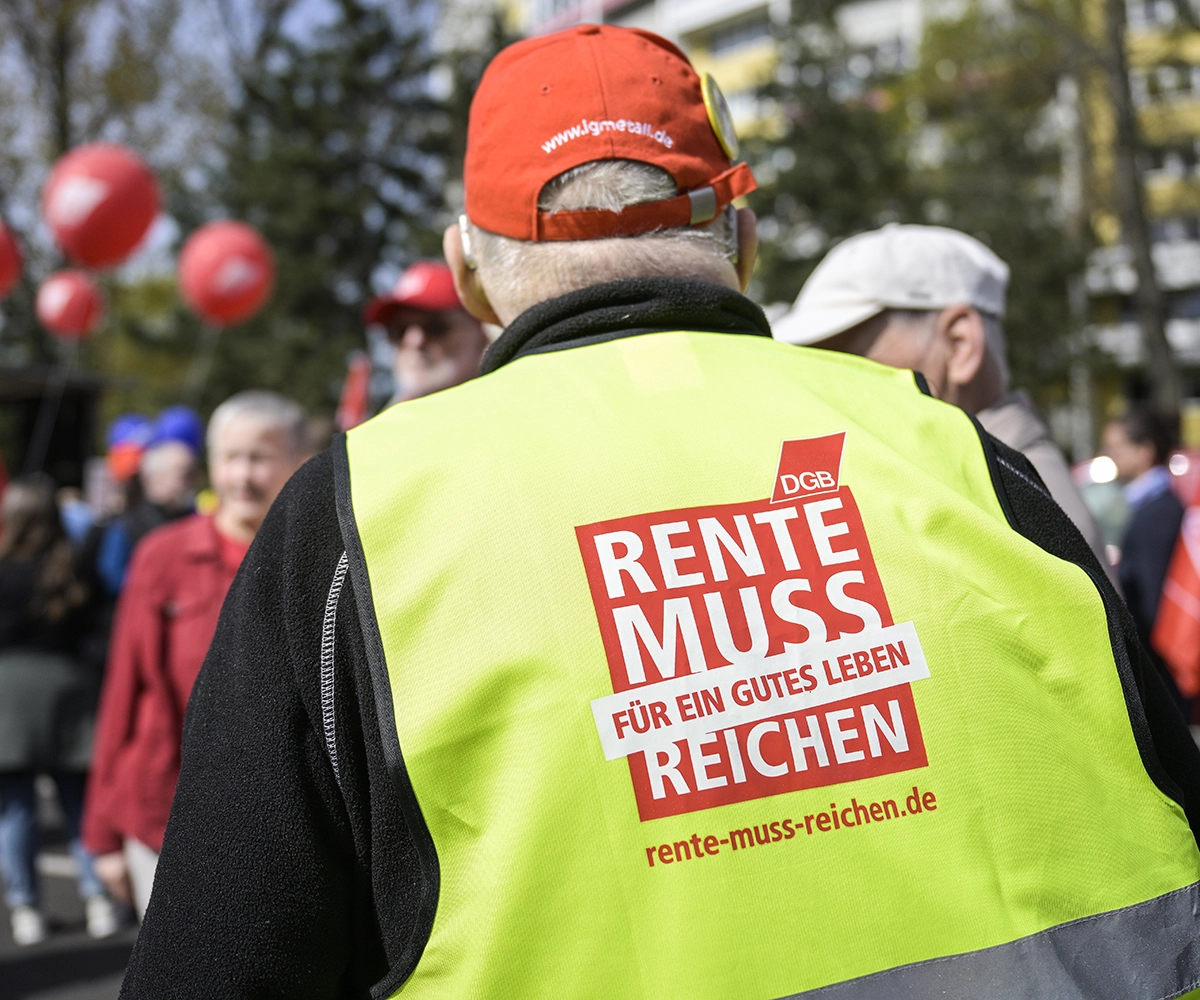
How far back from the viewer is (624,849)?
107 cm

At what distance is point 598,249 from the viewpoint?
1.36 meters

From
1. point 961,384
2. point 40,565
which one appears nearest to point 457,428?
point 961,384

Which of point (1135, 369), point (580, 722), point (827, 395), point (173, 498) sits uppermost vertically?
point (1135, 369)

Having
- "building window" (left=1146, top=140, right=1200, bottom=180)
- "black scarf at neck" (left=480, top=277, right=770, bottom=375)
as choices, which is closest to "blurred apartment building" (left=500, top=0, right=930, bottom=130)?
"building window" (left=1146, top=140, right=1200, bottom=180)

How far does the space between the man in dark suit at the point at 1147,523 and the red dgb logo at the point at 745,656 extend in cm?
389

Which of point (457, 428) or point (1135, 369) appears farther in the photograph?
point (1135, 369)

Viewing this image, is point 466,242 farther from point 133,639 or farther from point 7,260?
point 7,260

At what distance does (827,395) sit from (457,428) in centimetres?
36

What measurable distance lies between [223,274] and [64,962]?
6997mm

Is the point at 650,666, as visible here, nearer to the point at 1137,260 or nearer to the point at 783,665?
the point at 783,665

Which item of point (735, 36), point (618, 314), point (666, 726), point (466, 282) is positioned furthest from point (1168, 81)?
point (735, 36)

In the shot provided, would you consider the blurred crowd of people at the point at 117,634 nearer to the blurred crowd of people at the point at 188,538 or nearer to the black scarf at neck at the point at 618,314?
the blurred crowd of people at the point at 188,538

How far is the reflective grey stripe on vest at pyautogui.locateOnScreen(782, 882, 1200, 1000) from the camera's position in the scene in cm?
110

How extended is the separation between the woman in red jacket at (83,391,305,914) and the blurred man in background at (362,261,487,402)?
0.47 m
